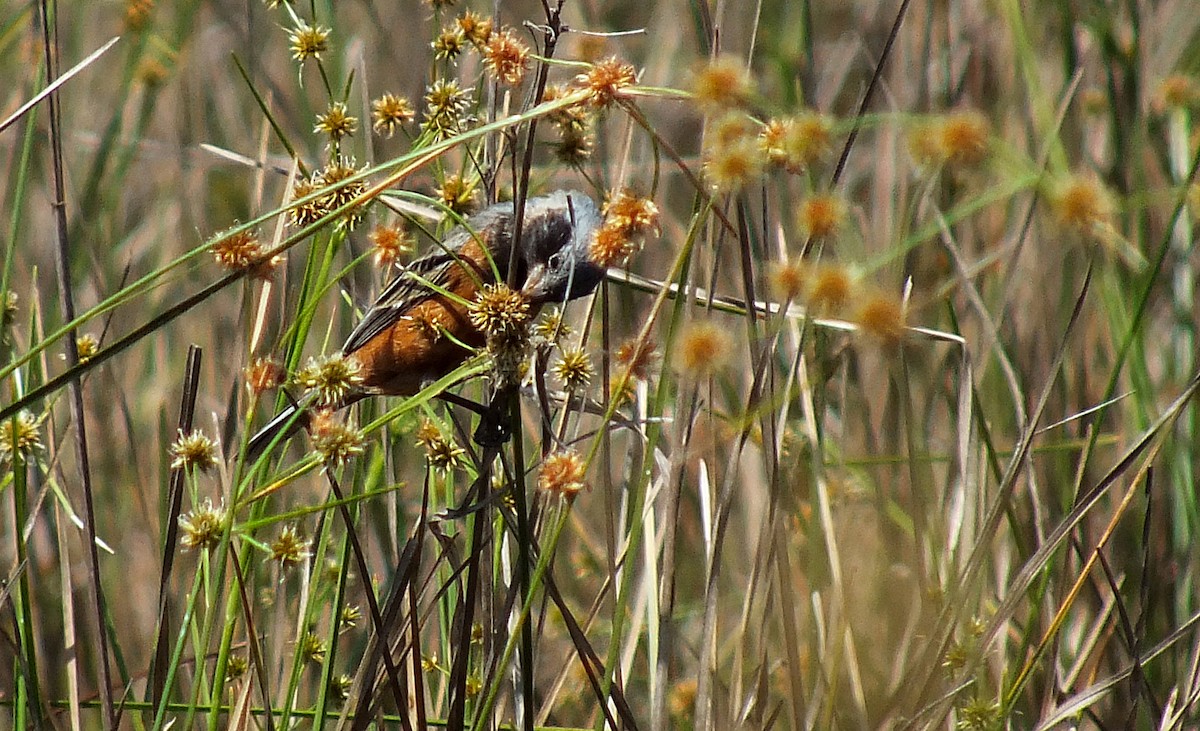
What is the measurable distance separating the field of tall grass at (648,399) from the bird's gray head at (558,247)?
8 centimetres

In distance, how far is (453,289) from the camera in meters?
3.11

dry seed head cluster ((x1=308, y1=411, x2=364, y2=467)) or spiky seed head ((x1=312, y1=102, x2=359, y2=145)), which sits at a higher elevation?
spiky seed head ((x1=312, y1=102, x2=359, y2=145))

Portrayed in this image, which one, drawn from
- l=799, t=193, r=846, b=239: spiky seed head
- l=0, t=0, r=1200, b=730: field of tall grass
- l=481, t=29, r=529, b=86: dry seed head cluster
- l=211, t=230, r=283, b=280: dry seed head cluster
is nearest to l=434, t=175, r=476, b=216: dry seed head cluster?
l=0, t=0, r=1200, b=730: field of tall grass

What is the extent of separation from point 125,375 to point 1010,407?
3030 millimetres

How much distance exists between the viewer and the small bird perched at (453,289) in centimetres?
253

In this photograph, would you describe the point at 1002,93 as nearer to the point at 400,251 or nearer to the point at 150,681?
the point at 400,251

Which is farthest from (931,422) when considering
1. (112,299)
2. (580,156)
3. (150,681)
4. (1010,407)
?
(112,299)

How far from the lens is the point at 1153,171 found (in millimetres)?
4043

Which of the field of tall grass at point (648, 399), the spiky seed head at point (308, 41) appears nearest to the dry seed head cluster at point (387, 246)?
the field of tall grass at point (648, 399)

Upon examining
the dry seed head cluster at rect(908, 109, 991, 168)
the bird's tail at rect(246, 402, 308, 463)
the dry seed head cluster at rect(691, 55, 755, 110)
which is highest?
the dry seed head cluster at rect(691, 55, 755, 110)

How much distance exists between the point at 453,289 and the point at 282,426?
1111mm

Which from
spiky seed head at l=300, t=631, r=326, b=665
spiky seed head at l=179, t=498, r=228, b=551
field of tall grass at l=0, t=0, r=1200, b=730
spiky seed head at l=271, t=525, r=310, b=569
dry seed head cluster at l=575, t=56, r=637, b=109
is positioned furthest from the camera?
spiky seed head at l=300, t=631, r=326, b=665

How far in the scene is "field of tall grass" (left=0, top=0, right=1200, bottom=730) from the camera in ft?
6.23

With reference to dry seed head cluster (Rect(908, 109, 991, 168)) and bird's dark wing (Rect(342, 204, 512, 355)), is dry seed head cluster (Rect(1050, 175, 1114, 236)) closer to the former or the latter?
dry seed head cluster (Rect(908, 109, 991, 168))
